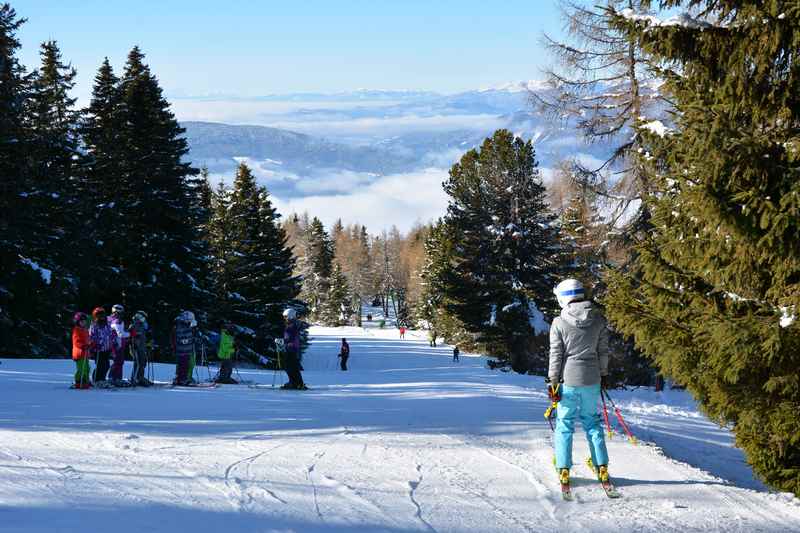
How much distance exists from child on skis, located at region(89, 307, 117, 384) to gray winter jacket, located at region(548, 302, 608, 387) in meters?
11.6

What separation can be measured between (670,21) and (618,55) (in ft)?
33.5

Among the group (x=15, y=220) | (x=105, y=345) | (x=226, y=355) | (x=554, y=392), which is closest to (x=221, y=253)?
(x=15, y=220)

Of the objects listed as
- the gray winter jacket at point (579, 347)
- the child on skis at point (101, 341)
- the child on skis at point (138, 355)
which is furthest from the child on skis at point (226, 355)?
the gray winter jacket at point (579, 347)

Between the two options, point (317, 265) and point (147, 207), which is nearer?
point (147, 207)

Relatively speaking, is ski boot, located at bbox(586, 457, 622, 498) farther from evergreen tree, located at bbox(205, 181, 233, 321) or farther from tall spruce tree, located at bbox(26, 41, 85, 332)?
evergreen tree, located at bbox(205, 181, 233, 321)

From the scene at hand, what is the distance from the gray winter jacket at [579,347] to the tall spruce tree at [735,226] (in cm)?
119

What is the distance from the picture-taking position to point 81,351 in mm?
14750

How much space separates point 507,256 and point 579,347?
29.2 metres

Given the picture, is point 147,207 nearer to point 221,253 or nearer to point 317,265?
point 221,253

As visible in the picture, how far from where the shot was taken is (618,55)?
17156 mm

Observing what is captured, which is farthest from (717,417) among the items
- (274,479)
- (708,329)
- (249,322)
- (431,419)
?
(249,322)

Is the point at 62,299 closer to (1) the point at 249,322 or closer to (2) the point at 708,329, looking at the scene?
(1) the point at 249,322

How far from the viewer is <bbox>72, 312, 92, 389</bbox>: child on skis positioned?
14766 mm

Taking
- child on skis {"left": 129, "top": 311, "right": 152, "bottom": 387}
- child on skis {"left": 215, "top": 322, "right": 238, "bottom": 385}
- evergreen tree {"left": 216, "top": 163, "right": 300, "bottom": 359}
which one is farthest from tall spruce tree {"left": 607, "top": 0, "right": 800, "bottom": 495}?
evergreen tree {"left": 216, "top": 163, "right": 300, "bottom": 359}
